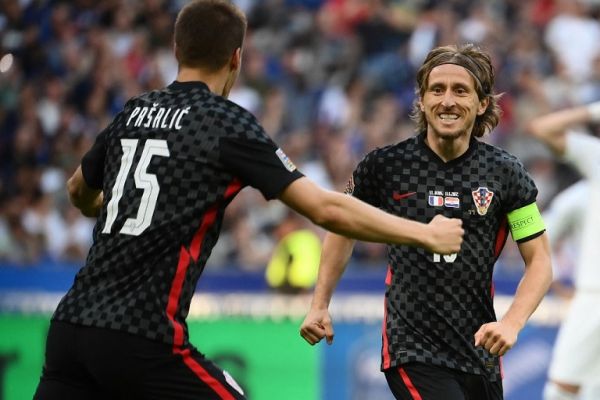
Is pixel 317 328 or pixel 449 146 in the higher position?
pixel 449 146

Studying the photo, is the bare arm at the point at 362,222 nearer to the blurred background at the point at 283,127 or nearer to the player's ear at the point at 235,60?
the player's ear at the point at 235,60

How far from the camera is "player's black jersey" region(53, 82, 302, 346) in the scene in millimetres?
4574

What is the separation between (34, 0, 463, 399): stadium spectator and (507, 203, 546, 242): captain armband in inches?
42.7

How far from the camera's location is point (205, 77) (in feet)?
15.9

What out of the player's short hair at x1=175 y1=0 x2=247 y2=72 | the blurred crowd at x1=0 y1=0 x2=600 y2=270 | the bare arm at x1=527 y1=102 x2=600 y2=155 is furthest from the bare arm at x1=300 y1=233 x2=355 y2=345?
the blurred crowd at x1=0 y1=0 x2=600 y2=270

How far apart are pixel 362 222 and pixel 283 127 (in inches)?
383

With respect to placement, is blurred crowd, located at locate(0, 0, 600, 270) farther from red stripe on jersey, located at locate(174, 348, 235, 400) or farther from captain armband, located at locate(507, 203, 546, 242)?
red stripe on jersey, located at locate(174, 348, 235, 400)

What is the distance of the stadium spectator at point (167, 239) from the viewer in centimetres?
455

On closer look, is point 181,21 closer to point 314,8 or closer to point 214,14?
point 214,14

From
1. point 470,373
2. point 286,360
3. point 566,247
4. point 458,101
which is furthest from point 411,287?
point 566,247

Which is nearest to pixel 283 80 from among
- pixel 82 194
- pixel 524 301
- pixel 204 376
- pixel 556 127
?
pixel 556 127

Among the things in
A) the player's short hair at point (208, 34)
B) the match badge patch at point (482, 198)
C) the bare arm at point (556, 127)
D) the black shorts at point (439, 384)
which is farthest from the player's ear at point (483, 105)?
the bare arm at point (556, 127)

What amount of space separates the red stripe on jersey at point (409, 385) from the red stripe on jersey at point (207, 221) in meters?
1.37

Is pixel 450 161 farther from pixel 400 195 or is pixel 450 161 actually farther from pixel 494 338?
pixel 494 338
